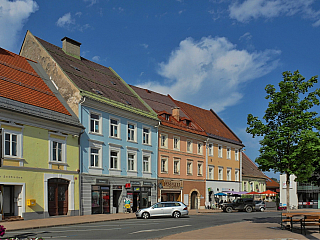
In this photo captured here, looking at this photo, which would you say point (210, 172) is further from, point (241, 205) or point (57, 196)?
point (57, 196)

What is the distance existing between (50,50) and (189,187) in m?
22.6

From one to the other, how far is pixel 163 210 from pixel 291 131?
1383 cm

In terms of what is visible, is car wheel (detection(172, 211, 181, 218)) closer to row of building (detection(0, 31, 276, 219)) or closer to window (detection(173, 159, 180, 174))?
row of building (detection(0, 31, 276, 219))

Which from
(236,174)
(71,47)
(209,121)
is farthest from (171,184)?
(71,47)

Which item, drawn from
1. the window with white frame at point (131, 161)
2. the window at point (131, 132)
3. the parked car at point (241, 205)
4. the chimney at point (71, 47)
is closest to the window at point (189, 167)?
the parked car at point (241, 205)

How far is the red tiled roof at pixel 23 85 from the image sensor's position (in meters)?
26.8

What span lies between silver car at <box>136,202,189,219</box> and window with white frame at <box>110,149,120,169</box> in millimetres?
7433

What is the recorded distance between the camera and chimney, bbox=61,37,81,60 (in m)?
39.1

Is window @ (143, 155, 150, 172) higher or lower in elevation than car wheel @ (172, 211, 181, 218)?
higher

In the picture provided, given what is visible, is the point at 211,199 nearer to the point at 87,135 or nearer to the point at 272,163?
the point at 87,135

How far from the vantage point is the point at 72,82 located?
3219cm

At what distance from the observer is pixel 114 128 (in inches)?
1390

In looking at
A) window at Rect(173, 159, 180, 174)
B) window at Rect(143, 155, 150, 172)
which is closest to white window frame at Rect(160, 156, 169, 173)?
window at Rect(173, 159, 180, 174)

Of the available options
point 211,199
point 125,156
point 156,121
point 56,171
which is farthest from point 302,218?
point 211,199
